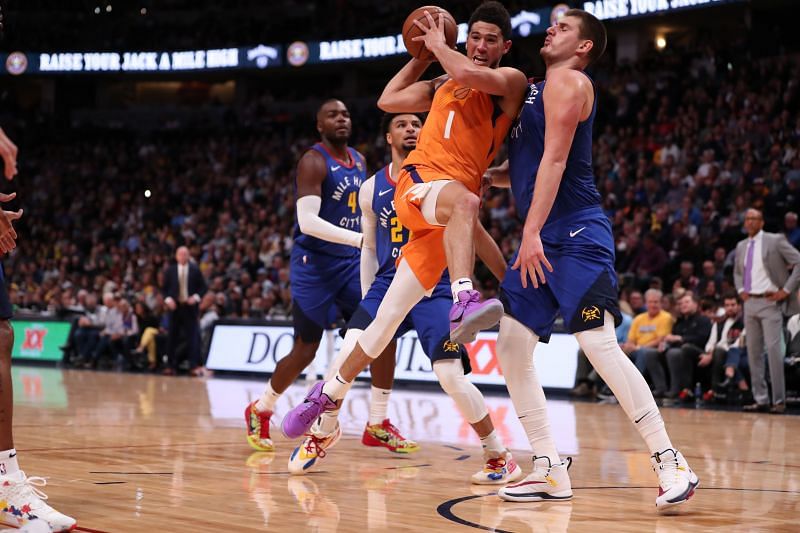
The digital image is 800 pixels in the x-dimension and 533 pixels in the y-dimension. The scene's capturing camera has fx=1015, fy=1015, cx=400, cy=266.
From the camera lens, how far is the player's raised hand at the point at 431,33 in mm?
5011

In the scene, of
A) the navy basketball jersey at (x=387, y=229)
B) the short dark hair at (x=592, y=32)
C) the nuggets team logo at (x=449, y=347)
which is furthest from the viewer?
the navy basketball jersey at (x=387, y=229)

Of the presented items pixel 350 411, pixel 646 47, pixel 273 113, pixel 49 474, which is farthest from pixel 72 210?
pixel 49 474

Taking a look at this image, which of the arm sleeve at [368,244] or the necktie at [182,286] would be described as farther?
the necktie at [182,286]

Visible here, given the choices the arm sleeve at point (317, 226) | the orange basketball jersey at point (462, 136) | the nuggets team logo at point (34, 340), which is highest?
the orange basketball jersey at point (462, 136)

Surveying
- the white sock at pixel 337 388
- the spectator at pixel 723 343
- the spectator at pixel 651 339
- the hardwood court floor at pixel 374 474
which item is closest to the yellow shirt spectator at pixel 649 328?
the spectator at pixel 651 339

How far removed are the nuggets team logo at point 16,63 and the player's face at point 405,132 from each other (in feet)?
96.8

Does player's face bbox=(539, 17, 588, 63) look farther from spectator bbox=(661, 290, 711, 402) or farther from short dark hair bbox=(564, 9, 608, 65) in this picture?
spectator bbox=(661, 290, 711, 402)

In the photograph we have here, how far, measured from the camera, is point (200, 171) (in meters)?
29.7

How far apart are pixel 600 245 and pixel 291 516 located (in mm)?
1858

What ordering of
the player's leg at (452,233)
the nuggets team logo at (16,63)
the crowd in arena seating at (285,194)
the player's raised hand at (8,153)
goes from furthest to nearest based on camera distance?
the nuggets team logo at (16,63)
the crowd in arena seating at (285,194)
the player's leg at (452,233)
the player's raised hand at (8,153)

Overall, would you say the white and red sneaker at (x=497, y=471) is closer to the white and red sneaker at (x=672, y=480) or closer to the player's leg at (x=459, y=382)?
the player's leg at (x=459, y=382)

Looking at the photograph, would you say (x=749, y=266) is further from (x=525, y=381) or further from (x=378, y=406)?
(x=525, y=381)

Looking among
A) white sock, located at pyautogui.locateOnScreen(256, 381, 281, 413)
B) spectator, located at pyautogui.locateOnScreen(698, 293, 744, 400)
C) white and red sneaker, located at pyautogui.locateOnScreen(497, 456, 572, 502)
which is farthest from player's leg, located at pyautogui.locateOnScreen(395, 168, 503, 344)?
spectator, located at pyautogui.locateOnScreen(698, 293, 744, 400)

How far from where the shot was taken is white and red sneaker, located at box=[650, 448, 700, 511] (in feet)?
14.3
